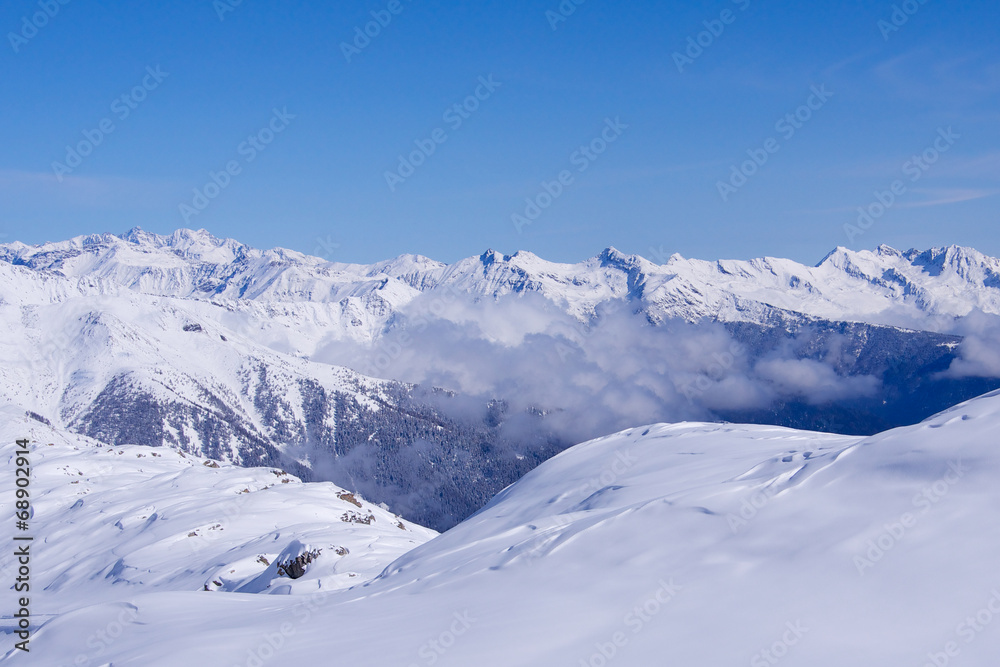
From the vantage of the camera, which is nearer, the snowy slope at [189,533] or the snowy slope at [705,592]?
the snowy slope at [705,592]

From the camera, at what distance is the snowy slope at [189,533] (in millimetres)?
23141

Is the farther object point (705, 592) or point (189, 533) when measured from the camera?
point (189, 533)

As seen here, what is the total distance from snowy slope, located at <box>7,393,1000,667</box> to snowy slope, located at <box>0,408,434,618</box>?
263 inches

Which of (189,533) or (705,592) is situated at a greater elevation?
(189,533)

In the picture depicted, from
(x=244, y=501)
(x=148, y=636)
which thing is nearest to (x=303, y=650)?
(x=148, y=636)

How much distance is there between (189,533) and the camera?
3180 centimetres

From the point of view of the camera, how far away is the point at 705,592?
9.95 m

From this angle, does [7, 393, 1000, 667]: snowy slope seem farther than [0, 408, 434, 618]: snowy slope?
No

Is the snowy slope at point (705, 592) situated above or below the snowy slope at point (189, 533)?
below

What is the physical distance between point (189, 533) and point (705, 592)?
29446 mm

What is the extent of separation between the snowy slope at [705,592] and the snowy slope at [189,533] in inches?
263

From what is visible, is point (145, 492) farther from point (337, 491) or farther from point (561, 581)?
point (561, 581)

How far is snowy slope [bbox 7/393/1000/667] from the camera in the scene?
28.5 feet

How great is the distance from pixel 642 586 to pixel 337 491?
35.4 metres
